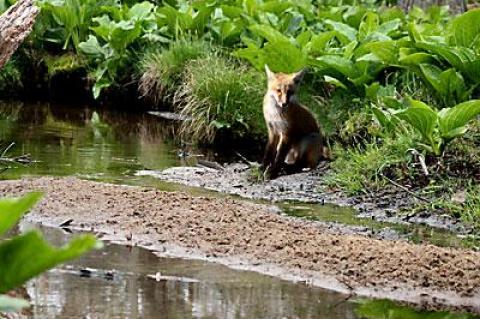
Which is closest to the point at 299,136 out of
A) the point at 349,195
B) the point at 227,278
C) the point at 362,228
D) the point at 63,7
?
the point at 349,195

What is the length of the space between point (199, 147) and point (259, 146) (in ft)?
1.98

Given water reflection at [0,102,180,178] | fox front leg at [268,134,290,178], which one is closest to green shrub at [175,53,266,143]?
water reflection at [0,102,180,178]

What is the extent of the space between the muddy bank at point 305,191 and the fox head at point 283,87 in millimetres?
640

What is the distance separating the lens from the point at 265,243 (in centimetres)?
589

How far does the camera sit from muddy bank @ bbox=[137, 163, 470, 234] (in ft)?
23.6

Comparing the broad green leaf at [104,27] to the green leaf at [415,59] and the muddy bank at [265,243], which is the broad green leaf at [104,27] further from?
the muddy bank at [265,243]

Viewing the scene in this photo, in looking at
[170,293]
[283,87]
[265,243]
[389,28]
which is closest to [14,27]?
[265,243]

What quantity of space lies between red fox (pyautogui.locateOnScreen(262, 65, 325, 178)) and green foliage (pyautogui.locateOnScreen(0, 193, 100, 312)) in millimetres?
6563

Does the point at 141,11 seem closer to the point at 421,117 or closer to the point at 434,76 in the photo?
the point at 434,76

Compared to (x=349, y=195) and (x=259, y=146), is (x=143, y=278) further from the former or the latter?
(x=259, y=146)

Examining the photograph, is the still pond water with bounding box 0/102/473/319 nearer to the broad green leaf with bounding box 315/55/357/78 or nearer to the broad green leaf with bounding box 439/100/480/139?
the broad green leaf with bounding box 439/100/480/139

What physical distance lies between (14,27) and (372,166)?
2995mm

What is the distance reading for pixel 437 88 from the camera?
8750mm

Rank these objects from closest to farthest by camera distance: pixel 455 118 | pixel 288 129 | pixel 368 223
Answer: pixel 368 223, pixel 455 118, pixel 288 129
